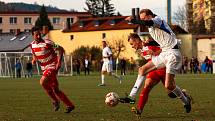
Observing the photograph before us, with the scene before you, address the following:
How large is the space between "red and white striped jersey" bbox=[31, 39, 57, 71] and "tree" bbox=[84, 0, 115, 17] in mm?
138220

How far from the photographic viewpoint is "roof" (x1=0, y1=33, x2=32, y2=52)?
117 meters

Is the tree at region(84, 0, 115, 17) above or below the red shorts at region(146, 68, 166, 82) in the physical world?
above

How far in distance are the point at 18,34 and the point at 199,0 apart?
1483 inches

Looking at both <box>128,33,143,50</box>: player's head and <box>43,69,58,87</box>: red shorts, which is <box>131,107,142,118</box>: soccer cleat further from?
<box>43,69,58,87</box>: red shorts

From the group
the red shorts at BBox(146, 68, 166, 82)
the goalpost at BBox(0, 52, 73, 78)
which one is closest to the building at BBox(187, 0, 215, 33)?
the goalpost at BBox(0, 52, 73, 78)

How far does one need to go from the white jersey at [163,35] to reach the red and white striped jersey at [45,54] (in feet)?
9.95

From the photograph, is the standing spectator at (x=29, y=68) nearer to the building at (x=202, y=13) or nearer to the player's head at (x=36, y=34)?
the player's head at (x=36, y=34)

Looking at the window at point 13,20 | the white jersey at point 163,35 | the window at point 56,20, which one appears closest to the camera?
the white jersey at point 163,35

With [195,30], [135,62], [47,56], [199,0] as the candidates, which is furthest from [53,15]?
[47,56]

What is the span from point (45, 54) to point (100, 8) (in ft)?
461

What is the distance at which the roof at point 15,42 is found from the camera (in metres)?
117

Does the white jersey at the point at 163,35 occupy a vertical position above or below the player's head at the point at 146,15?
below

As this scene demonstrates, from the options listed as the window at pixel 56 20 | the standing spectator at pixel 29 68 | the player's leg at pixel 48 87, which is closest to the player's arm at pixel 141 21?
the player's leg at pixel 48 87

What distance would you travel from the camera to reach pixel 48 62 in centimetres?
1619
